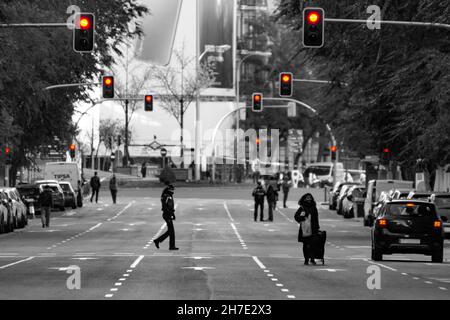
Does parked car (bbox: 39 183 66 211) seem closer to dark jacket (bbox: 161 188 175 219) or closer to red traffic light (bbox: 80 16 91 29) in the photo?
dark jacket (bbox: 161 188 175 219)

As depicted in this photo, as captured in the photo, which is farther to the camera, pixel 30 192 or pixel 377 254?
pixel 30 192

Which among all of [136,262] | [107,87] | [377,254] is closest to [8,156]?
[107,87]

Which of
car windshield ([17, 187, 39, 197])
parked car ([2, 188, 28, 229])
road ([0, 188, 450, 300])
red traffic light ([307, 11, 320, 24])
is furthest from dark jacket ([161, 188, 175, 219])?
car windshield ([17, 187, 39, 197])

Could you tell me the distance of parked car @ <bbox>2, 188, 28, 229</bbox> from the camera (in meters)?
44.9

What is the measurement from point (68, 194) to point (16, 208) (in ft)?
60.8


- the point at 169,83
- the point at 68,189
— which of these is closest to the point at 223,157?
the point at 169,83

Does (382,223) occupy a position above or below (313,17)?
below

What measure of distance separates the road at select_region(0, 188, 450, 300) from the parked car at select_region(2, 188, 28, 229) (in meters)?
0.66

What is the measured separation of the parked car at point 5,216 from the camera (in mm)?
42750

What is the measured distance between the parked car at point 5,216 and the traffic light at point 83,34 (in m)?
14.6

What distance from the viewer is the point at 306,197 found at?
90.3ft

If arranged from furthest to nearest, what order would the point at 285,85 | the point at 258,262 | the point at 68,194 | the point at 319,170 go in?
the point at 319,170 → the point at 68,194 → the point at 285,85 → the point at 258,262

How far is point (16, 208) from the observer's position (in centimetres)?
4566

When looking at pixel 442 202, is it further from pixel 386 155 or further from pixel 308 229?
pixel 308 229
